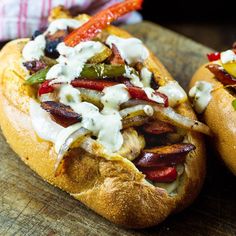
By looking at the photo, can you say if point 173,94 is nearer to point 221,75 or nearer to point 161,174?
point 221,75

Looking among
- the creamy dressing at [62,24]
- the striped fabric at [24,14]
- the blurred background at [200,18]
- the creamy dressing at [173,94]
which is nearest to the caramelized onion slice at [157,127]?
the creamy dressing at [173,94]

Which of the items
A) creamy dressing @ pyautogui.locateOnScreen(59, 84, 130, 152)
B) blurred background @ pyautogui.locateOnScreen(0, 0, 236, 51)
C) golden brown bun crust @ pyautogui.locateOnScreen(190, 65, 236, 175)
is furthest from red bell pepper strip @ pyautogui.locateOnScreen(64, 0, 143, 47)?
blurred background @ pyautogui.locateOnScreen(0, 0, 236, 51)

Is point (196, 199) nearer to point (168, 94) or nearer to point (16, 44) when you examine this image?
point (168, 94)

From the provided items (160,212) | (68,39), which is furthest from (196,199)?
(68,39)

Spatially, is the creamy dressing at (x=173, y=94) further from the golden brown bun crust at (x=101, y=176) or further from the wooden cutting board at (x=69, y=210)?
the wooden cutting board at (x=69, y=210)

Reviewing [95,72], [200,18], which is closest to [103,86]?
[95,72]
